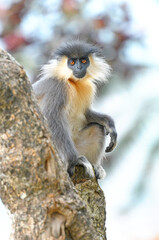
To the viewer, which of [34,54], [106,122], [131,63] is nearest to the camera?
[106,122]

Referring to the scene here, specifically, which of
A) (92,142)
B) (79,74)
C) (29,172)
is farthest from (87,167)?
(29,172)

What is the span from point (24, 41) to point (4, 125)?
936 centimetres

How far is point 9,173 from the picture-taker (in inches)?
143

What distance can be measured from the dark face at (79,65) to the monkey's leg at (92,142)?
0.66 metres

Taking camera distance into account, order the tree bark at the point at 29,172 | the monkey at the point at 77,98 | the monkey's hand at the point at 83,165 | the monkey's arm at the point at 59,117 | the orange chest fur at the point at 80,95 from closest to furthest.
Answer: the tree bark at the point at 29,172 → the monkey's hand at the point at 83,165 → the monkey's arm at the point at 59,117 → the monkey at the point at 77,98 → the orange chest fur at the point at 80,95

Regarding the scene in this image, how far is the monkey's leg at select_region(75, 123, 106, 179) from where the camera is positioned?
652 cm

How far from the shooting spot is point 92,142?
650 cm

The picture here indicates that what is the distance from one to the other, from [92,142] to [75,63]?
3.20ft

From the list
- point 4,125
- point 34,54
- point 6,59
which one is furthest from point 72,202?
point 34,54

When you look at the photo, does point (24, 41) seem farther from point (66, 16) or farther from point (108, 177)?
point (108, 177)

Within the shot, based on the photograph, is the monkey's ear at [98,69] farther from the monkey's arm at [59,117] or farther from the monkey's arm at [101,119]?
the monkey's arm at [59,117]

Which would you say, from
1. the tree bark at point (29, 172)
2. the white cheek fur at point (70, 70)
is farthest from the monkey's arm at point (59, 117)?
the tree bark at point (29, 172)

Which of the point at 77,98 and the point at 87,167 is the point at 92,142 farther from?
the point at 87,167

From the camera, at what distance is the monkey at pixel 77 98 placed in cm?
613
